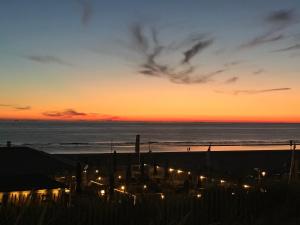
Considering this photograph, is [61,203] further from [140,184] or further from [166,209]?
[140,184]

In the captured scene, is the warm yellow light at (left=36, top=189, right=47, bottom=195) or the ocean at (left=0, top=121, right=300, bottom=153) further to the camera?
the ocean at (left=0, top=121, right=300, bottom=153)

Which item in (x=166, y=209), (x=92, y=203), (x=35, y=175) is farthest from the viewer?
(x=35, y=175)

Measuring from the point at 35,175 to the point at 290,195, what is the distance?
6114 mm

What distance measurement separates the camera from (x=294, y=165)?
1434 centimetres

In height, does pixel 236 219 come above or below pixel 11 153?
below

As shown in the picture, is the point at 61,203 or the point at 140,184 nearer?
the point at 61,203

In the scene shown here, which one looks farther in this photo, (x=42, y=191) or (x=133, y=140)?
(x=133, y=140)

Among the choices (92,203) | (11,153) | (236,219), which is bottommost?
(236,219)

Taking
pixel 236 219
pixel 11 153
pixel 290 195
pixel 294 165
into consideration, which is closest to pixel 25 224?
pixel 11 153

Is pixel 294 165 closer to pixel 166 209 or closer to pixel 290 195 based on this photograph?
pixel 290 195

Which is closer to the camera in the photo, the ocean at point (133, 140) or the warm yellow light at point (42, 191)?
the warm yellow light at point (42, 191)

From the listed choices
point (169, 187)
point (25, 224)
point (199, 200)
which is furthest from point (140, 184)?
point (25, 224)

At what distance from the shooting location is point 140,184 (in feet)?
44.4

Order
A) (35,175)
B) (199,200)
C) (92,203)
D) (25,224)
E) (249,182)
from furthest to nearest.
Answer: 1. (249,182)
2. (35,175)
3. (199,200)
4. (92,203)
5. (25,224)
